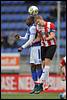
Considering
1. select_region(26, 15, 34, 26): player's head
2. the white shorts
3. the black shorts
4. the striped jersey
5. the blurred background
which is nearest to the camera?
select_region(26, 15, 34, 26): player's head

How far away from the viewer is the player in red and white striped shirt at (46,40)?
1527 centimetres

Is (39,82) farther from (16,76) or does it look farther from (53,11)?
(53,11)

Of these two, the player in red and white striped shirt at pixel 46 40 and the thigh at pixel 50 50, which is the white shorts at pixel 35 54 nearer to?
the player in red and white striped shirt at pixel 46 40

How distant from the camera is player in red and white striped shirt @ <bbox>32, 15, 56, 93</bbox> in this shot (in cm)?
1527

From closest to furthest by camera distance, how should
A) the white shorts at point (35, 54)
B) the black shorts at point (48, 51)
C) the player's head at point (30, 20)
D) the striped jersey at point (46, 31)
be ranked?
the player's head at point (30, 20)
the striped jersey at point (46, 31)
the black shorts at point (48, 51)
the white shorts at point (35, 54)

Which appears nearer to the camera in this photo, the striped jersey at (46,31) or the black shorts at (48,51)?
the striped jersey at (46,31)

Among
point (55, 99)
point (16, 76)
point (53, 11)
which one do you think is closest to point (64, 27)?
point (53, 11)

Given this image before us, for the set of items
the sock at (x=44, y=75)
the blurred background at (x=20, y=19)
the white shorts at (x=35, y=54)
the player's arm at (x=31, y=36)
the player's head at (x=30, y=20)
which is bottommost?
the sock at (x=44, y=75)

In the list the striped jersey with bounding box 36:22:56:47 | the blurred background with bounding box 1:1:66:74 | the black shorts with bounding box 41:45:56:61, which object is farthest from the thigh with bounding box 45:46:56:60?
the blurred background with bounding box 1:1:66:74

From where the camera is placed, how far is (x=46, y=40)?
50.1 feet

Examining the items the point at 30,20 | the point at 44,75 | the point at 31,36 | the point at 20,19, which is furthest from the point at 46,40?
the point at 20,19

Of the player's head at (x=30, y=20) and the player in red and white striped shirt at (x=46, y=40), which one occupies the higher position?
the player's head at (x=30, y=20)

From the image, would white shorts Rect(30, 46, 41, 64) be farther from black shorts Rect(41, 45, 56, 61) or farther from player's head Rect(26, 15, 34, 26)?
player's head Rect(26, 15, 34, 26)

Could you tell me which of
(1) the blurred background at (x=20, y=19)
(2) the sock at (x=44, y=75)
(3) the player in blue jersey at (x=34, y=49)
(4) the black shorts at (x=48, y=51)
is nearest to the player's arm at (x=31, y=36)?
(3) the player in blue jersey at (x=34, y=49)
